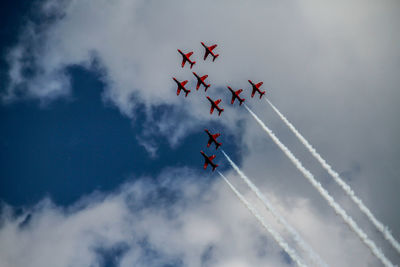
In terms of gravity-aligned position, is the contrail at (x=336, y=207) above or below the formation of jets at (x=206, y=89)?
below

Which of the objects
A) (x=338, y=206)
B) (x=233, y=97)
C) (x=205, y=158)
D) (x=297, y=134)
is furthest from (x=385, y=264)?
(x=233, y=97)

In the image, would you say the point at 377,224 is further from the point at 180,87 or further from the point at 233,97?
the point at 180,87

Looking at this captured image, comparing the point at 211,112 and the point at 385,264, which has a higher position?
the point at 211,112

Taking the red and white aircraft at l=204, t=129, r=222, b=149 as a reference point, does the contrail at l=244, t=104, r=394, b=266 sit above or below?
below

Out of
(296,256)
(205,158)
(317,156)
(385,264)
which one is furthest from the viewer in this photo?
(205,158)

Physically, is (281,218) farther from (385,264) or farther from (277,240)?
(385,264)

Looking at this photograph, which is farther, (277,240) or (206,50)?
(206,50)

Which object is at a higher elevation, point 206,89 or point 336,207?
point 206,89

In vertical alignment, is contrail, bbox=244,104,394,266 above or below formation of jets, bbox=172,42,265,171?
below

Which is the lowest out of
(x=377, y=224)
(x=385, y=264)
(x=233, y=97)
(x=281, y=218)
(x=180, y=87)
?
(x=385, y=264)

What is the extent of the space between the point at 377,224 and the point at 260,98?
4934 cm

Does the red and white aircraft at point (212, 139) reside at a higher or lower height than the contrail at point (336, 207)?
higher

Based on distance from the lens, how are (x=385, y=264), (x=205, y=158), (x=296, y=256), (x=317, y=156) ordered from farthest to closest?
(x=205, y=158), (x=317, y=156), (x=296, y=256), (x=385, y=264)

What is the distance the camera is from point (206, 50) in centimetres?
11388
